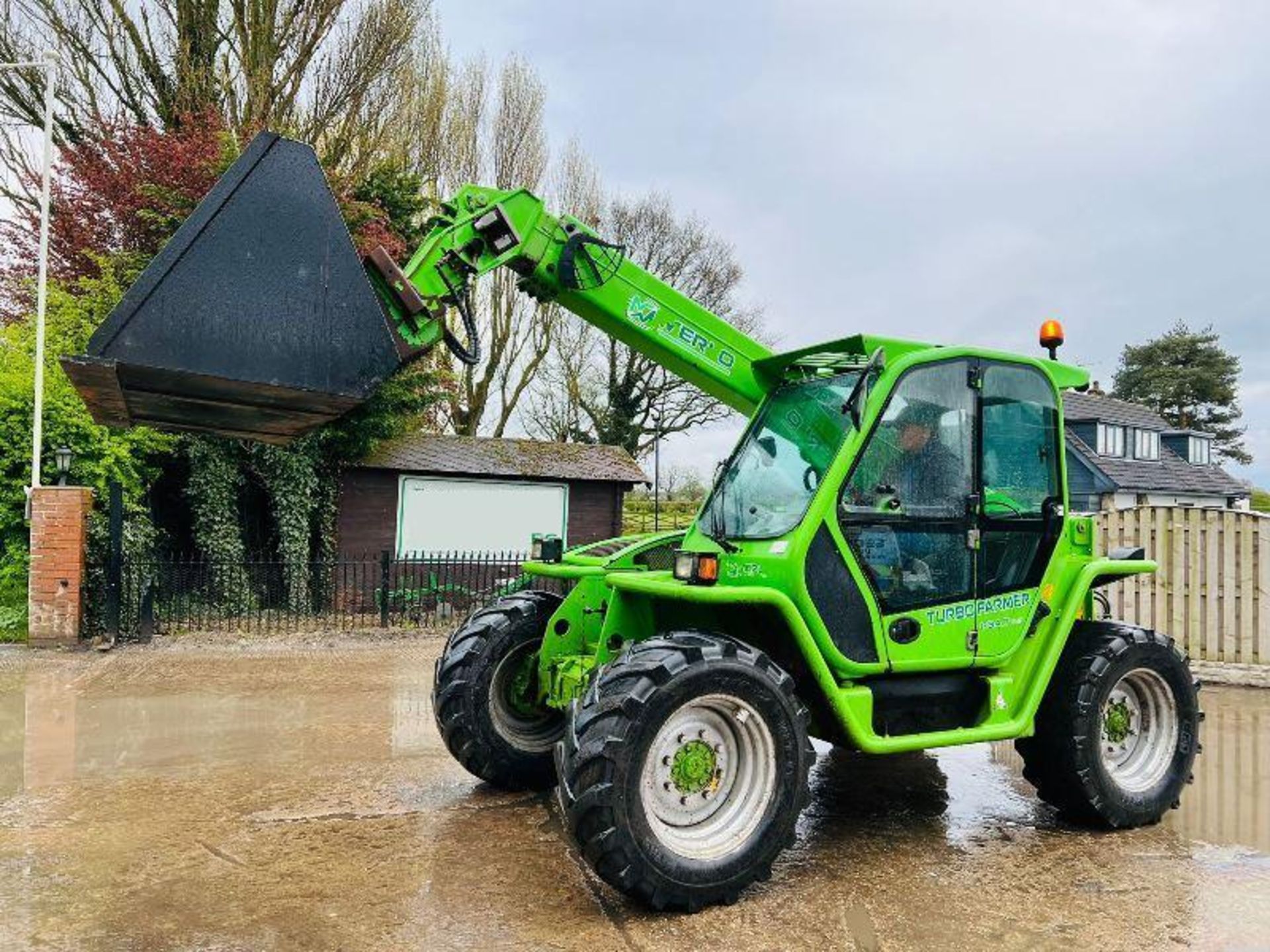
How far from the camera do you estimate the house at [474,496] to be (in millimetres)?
15625

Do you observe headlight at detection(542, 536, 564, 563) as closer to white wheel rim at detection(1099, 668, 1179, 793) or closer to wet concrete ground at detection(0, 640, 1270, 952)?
wet concrete ground at detection(0, 640, 1270, 952)

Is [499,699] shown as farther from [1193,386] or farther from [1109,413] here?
[1193,386]

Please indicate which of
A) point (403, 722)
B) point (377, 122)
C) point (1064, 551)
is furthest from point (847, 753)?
point (377, 122)

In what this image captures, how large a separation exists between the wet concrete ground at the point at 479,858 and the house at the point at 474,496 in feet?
28.7

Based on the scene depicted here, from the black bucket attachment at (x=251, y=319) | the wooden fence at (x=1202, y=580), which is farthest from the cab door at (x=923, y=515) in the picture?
the wooden fence at (x=1202, y=580)

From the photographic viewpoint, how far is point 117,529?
10953mm

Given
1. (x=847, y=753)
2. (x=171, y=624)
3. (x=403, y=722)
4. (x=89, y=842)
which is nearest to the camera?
(x=89, y=842)

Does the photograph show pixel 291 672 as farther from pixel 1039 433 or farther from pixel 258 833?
pixel 1039 433

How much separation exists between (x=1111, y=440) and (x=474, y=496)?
88.0 ft

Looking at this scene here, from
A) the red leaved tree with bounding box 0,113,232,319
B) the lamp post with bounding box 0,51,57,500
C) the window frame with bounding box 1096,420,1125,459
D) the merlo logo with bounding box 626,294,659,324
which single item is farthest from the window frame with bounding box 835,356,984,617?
the window frame with bounding box 1096,420,1125,459

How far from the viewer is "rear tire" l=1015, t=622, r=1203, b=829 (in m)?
4.70

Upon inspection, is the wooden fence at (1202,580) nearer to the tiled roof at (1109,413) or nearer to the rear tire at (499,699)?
the rear tire at (499,699)

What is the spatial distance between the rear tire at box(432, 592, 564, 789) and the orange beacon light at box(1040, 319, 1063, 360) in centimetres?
314

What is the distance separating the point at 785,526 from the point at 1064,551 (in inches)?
68.0
